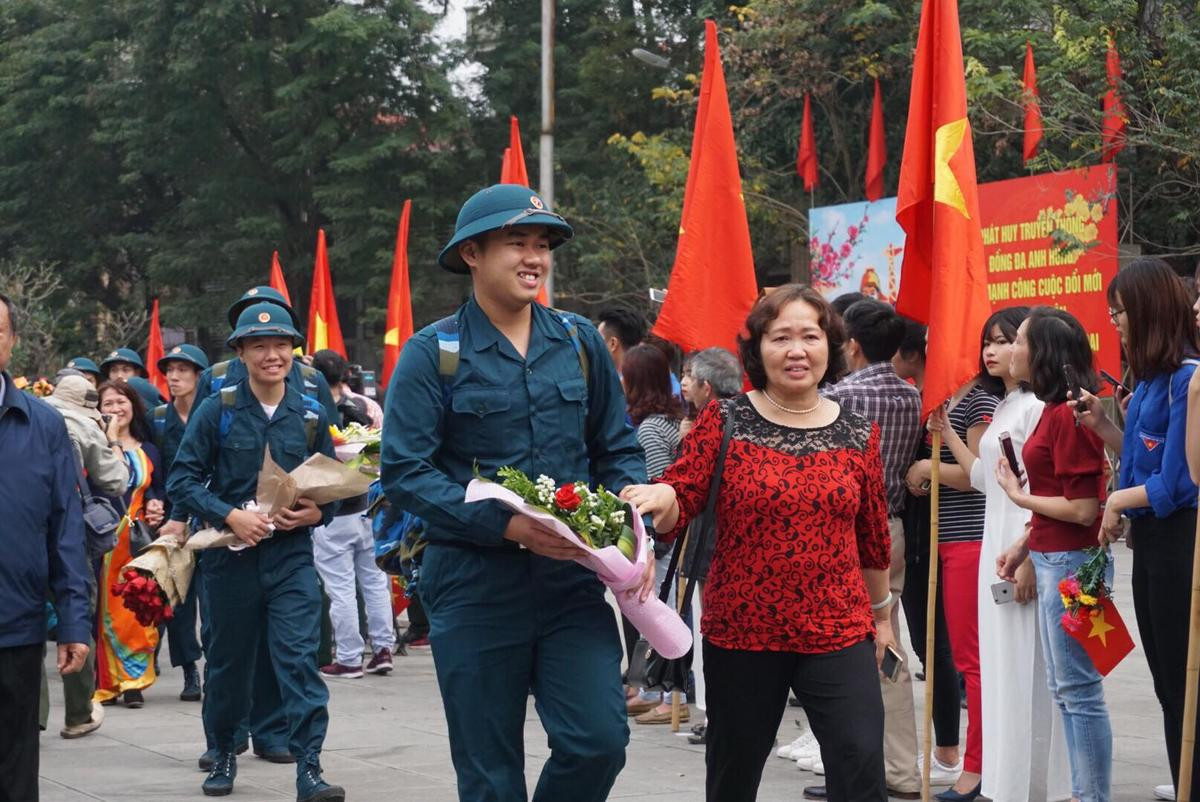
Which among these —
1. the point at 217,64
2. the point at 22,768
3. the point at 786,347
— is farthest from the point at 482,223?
the point at 217,64

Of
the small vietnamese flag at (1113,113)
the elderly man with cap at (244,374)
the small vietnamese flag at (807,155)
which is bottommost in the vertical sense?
the elderly man with cap at (244,374)

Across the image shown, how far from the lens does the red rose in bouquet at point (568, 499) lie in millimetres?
4422

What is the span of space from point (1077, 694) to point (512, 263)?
297cm

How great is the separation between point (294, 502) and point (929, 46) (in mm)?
3466

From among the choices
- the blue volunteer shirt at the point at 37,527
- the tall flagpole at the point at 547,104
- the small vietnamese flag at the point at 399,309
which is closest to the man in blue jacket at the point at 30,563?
the blue volunteer shirt at the point at 37,527

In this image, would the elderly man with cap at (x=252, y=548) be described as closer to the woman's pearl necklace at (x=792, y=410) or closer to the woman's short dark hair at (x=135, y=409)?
the woman's pearl necklace at (x=792, y=410)

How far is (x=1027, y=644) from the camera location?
6.87 meters

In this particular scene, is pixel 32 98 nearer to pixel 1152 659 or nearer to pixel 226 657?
pixel 226 657

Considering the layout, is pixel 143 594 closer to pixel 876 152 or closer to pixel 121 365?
pixel 121 365

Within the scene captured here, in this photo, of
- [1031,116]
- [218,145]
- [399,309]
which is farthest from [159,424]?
[218,145]

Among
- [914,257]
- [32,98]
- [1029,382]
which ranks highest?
[32,98]

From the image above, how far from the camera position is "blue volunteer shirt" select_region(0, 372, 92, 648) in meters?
5.45

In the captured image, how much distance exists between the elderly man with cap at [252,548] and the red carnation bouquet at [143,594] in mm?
408

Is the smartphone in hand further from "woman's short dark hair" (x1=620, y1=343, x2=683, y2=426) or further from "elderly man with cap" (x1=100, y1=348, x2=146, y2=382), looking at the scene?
"elderly man with cap" (x1=100, y1=348, x2=146, y2=382)
